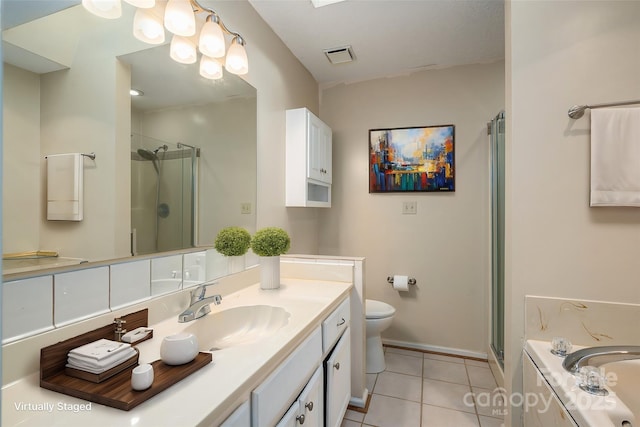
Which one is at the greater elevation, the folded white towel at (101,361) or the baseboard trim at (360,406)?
the folded white towel at (101,361)

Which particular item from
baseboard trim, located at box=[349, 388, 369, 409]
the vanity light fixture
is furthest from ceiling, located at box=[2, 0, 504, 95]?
baseboard trim, located at box=[349, 388, 369, 409]

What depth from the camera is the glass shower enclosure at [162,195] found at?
1.12 metres

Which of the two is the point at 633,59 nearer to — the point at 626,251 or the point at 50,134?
the point at 626,251

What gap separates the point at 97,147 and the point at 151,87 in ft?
1.19

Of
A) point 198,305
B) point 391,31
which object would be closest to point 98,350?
point 198,305

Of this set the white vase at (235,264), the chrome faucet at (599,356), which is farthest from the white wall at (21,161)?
the chrome faucet at (599,356)

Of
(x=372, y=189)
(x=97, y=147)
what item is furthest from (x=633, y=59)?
(x=97, y=147)

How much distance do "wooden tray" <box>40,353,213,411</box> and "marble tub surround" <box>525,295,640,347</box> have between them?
1396 mm

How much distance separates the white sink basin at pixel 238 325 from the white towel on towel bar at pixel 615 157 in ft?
4.62

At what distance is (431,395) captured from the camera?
6.57ft

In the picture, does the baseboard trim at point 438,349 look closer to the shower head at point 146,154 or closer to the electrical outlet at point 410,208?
Result: the electrical outlet at point 410,208

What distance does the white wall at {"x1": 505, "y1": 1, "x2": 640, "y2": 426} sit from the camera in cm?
128

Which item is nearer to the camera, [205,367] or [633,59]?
[205,367]

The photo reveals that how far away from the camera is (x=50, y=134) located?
88cm
